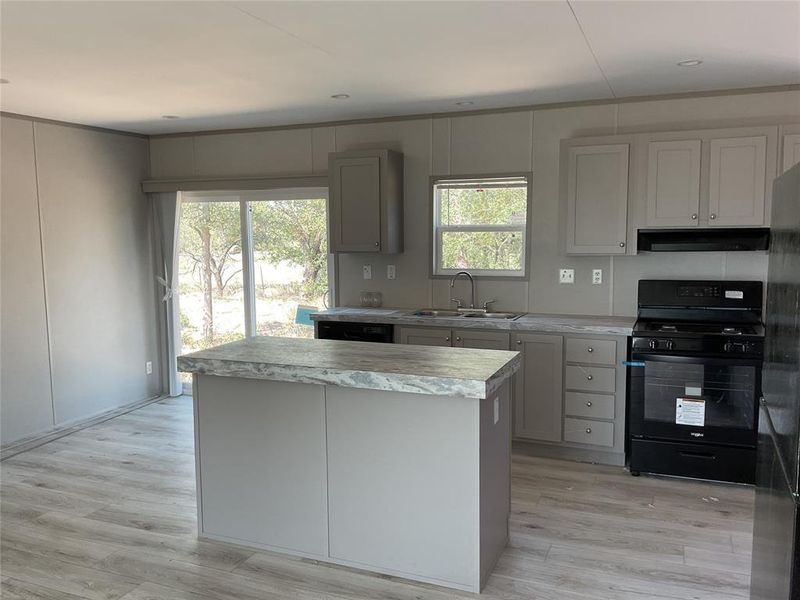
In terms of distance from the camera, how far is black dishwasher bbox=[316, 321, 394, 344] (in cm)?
466

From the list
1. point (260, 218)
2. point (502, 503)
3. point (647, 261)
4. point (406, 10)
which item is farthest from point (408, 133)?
point (502, 503)

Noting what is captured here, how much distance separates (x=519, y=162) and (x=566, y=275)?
894mm

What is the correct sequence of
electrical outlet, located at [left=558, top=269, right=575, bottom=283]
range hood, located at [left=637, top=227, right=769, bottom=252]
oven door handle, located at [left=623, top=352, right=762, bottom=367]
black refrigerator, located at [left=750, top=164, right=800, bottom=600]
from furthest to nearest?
electrical outlet, located at [left=558, top=269, right=575, bottom=283] → range hood, located at [left=637, top=227, right=769, bottom=252] → oven door handle, located at [left=623, top=352, right=762, bottom=367] → black refrigerator, located at [left=750, top=164, right=800, bottom=600]

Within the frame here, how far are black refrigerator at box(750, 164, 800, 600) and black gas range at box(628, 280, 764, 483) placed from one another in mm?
1976

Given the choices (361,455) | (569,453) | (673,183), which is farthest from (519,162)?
(361,455)

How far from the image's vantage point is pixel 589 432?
4.19 metres

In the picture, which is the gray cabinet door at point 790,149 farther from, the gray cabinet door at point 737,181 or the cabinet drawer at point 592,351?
the cabinet drawer at point 592,351

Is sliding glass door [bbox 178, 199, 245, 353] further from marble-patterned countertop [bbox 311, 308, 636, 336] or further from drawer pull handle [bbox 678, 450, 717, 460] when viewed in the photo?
drawer pull handle [bbox 678, 450, 717, 460]

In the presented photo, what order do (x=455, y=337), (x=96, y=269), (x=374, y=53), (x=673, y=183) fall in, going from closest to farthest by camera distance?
(x=374, y=53)
(x=673, y=183)
(x=455, y=337)
(x=96, y=269)

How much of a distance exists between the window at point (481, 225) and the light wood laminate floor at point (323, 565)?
1.48m

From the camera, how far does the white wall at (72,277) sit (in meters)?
4.70

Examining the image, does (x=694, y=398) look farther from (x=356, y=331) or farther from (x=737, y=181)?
(x=356, y=331)

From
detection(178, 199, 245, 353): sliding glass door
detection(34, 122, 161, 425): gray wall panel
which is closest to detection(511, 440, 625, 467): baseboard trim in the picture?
detection(178, 199, 245, 353): sliding glass door

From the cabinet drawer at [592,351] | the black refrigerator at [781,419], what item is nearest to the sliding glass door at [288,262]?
the cabinet drawer at [592,351]
